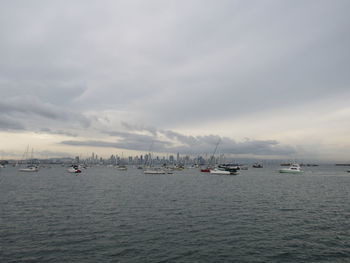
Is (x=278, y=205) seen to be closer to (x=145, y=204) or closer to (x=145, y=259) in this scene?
(x=145, y=204)

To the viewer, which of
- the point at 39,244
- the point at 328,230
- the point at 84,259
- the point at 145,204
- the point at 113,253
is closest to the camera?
the point at 84,259

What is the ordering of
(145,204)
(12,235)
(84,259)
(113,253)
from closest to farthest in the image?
(84,259) < (113,253) < (12,235) < (145,204)

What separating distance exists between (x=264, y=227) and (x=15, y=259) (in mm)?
24677

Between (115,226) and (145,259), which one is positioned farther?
(115,226)

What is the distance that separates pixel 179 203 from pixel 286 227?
2019cm

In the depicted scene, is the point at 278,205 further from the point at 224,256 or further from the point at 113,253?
the point at 113,253

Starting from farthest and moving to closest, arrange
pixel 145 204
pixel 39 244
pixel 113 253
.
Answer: pixel 145 204 < pixel 39 244 < pixel 113 253

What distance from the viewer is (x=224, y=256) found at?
803 inches

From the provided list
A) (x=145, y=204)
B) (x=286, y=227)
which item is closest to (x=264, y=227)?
(x=286, y=227)

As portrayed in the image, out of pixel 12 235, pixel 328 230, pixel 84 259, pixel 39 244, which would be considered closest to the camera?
pixel 84 259

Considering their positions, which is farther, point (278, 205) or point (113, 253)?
point (278, 205)

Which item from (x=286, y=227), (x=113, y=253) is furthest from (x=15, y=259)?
(x=286, y=227)

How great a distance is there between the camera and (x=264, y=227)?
29109mm

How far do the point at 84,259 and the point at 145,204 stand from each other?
25.3m
